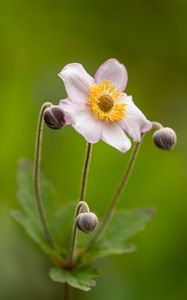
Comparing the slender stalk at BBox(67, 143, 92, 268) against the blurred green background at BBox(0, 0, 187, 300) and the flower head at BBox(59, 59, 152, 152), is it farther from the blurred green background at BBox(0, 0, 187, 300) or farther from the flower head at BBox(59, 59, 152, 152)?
the blurred green background at BBox(0, 0, 187, 300)

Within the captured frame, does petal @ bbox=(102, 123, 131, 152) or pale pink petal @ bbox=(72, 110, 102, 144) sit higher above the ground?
pale pink petal @ bbox=(72, 110, 102, 144)

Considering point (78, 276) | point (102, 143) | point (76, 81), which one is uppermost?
point (76, 81)

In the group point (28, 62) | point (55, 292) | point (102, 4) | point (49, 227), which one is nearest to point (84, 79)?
point (49, 227)

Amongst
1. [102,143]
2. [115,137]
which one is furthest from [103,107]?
[102,143]

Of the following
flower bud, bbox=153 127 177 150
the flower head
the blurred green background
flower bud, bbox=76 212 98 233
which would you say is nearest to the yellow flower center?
the flower head

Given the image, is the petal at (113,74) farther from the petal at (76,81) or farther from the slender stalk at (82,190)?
the slender stalk at (82,190)

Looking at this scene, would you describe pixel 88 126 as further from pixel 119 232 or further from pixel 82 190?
pixel 119 232

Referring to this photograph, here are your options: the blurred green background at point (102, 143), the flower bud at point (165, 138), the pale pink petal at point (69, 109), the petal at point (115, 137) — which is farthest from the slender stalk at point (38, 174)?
the blurred green background at point (102, 143)
